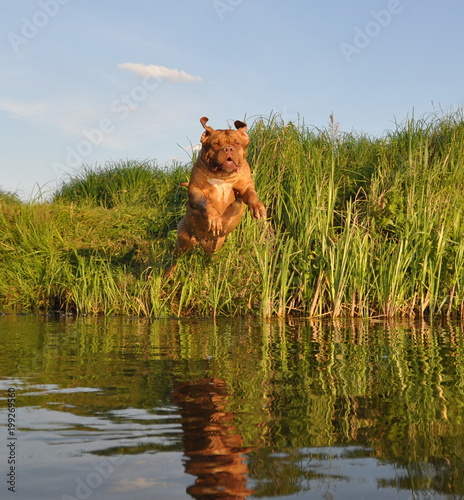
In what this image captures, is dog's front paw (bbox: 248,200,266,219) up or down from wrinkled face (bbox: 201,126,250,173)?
down

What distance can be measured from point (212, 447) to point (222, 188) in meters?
5.41

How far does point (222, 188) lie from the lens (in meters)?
7.81

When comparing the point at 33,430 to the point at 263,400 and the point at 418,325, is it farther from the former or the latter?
the point at 418,325

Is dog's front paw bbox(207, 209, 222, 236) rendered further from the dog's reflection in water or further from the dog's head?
the dog's reflection in water

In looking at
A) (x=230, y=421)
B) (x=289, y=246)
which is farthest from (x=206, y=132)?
(x=230, y=421)

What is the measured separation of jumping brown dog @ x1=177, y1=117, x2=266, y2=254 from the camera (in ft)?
24.4

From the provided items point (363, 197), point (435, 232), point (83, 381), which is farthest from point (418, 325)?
point (83, 381)

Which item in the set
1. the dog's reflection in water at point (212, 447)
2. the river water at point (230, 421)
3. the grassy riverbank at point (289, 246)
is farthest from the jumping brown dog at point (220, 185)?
the dog's reflection in water at point (212, 447)

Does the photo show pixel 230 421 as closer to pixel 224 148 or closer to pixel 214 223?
pixel 214 223

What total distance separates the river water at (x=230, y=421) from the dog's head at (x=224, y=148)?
7.68ft

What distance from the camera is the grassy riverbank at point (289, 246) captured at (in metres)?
9.16

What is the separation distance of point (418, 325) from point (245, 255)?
2652 mm

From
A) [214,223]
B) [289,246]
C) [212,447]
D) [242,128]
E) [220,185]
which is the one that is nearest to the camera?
[212,447]

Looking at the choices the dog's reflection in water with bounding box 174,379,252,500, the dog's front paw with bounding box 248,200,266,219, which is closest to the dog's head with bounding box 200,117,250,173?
the dog's front paw with bounding box 248,200,266,219
